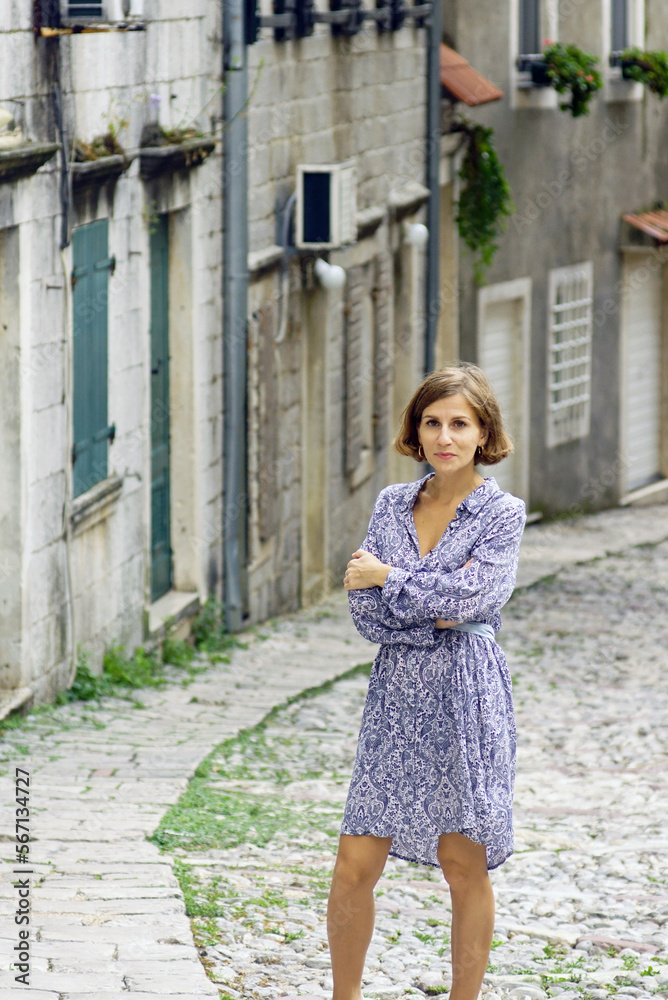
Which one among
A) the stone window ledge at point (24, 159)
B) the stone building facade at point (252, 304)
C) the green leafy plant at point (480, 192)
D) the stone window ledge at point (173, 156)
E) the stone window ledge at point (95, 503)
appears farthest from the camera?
the green leafy plant at point (480, 192)

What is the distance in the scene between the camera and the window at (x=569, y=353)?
57.3ft

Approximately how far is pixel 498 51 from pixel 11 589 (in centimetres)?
1049

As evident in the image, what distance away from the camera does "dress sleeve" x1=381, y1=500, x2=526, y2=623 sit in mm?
3725

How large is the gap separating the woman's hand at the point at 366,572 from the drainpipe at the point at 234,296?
6067mm

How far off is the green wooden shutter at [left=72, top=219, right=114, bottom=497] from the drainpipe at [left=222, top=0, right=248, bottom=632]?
5.96 ft

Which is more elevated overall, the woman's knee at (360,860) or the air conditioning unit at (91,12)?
the air conditioning unit at (91,12)

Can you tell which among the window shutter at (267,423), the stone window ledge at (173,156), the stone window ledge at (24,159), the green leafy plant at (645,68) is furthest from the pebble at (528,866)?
the green leafy plant at (645,68)

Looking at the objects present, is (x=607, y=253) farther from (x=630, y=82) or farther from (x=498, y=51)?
(x=498, y=51)

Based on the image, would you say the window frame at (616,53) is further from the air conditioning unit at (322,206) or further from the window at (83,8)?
the window at (83,8)

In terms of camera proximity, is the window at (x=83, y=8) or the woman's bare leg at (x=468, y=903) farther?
the window at (x=83, y=8)

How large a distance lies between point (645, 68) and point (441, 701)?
15.6 meters

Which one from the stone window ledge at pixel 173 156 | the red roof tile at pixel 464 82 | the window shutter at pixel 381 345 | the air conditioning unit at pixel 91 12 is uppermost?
the air conditioning unit at pixel 91 12

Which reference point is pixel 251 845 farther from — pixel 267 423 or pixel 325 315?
pixel 325 315

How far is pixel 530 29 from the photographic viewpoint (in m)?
16.3
